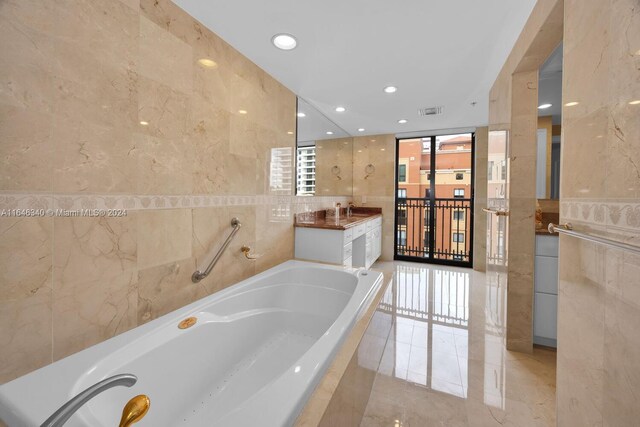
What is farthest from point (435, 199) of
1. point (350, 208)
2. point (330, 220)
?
point (330, 220)

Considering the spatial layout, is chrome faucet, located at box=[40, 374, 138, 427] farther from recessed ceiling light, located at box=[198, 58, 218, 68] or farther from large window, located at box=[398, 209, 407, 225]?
large window, located at box=[398, 209, 407, 225]

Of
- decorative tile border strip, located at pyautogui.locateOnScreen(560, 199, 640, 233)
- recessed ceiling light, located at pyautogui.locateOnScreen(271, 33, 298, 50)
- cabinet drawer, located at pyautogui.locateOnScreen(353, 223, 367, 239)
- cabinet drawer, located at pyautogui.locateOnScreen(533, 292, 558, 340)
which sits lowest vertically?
cabinet drawer, located at pyautogui.locateOnScreen(533, 292, 558, 340)

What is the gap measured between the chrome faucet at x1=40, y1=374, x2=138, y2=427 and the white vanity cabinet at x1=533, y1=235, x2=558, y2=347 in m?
2.49

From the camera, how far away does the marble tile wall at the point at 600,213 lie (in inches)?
30.7

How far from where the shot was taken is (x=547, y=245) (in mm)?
1903

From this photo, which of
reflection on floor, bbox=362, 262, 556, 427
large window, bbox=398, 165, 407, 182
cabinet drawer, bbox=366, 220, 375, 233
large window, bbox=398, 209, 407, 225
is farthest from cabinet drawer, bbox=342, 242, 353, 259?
large window, bbox=398, 165, 407, 182

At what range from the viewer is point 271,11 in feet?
5.13

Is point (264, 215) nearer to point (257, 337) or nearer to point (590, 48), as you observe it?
point (257, 337)

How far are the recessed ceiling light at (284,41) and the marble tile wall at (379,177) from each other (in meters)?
2.87

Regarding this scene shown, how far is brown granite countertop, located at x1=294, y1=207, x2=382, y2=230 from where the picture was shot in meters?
2.74

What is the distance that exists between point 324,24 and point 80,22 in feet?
4.19

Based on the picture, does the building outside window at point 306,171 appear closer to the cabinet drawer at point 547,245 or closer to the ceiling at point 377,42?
the ceiling at point 377,42

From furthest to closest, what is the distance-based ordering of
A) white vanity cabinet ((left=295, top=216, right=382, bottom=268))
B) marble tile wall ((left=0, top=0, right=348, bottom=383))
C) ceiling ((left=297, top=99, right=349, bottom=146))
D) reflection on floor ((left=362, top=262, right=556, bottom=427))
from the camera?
ceiling ((left=297, top=99, right=349, bottom=146)) → white vanity cabinet ((left=295, top=216, right=382, bottom=268)) → reflection on floor ((left=362, top=262, right=556, bottom=427)) → marble tile wall ((left=0, top=0, right=348, bottom=383))

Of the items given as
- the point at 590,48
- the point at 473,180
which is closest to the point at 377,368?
the point at 590,48
